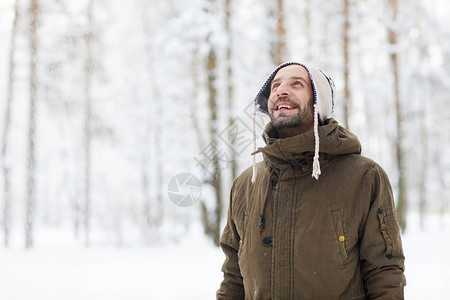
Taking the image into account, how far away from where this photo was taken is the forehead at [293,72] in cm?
206

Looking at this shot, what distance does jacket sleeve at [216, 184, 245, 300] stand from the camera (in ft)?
7.03

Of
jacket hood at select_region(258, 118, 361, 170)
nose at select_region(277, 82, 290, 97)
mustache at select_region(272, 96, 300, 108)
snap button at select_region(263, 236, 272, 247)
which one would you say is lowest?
snap button at select_region(263, 236, 272, 247)

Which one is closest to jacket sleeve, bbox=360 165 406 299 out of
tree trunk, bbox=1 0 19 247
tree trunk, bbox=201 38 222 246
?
tree trunk, bbox=201 38 222 246

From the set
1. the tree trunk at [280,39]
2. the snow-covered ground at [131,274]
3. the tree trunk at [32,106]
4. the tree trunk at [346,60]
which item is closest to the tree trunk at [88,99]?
the tree trunk at [32,106]

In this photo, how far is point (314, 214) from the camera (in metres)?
1.79

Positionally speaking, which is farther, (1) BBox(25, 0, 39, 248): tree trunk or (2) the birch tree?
(2) the birch tree

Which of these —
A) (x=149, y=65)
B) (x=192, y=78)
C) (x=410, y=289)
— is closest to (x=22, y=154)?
(x=149, y=65)

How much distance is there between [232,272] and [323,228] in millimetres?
672

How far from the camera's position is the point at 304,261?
1.75 metres

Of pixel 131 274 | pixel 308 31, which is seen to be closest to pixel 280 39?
pixel 308 31

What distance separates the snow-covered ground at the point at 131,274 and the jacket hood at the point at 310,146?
456 cm

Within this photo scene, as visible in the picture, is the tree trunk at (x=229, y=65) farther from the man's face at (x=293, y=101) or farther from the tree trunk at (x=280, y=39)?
the man's face at (x=293, y=101)

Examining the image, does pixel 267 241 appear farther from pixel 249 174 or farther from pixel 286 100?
pixel 286 100

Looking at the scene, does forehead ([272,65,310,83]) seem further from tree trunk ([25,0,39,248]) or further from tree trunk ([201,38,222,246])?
tree trunk ([25,0,39,248])
